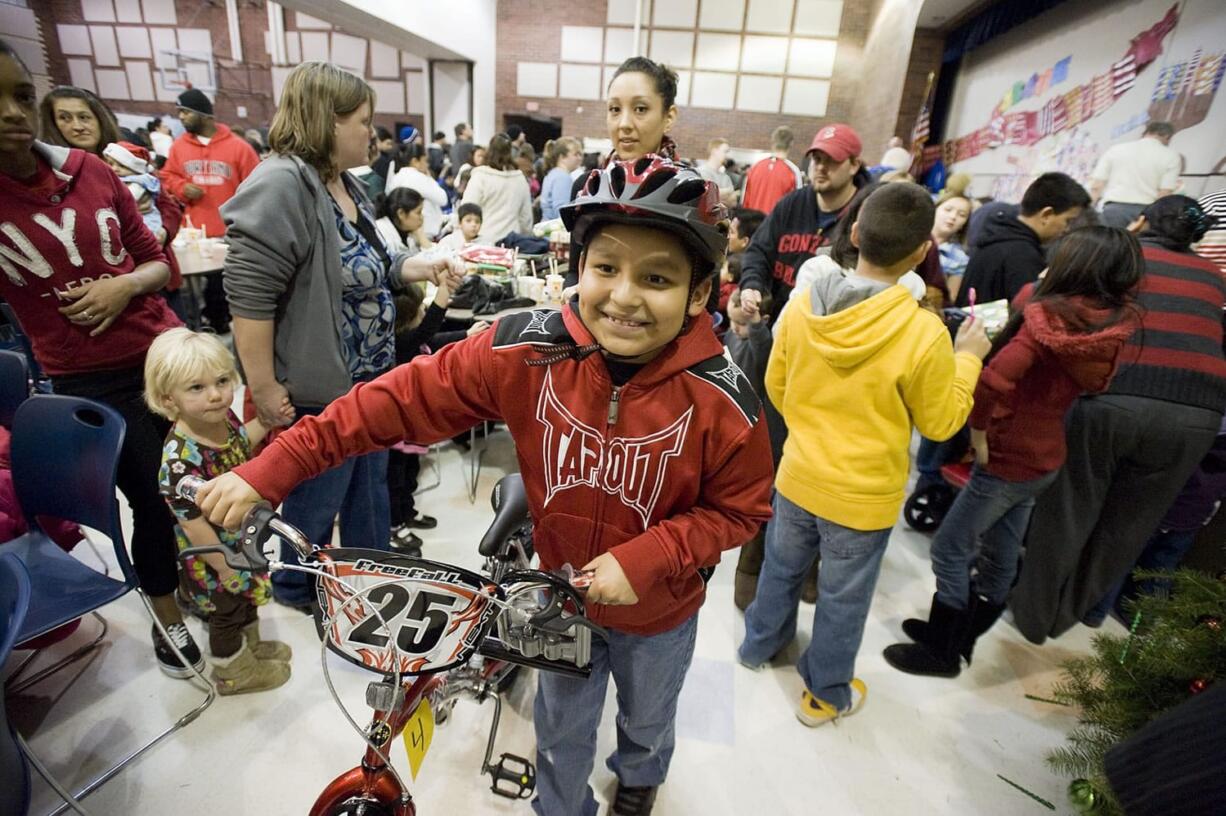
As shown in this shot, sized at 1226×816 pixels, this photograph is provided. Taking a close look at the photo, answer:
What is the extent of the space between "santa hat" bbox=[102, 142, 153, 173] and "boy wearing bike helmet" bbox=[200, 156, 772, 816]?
3.58 meters

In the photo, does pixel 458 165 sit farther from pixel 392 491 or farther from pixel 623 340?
pixel 623 340

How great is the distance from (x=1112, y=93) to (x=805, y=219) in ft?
20.3

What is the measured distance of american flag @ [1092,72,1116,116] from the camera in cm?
623

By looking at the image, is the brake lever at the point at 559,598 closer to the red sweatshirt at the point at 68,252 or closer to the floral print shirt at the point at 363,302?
the floral print shirt at the point at 363,302

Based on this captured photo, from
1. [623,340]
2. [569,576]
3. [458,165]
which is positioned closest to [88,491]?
[569,576]

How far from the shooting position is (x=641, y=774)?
1654mm

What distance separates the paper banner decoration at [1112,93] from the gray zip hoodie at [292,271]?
22.5ft

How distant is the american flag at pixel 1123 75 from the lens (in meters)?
5.88

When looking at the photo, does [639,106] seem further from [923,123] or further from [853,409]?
[923,123]

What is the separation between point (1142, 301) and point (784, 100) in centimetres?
1397

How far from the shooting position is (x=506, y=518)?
1637 millimetres

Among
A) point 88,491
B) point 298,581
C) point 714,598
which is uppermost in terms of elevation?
point 88,491

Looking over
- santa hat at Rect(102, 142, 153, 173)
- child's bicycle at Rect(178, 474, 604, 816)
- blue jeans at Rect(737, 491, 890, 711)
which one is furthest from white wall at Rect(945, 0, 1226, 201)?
santa hat at Rect(102, 142, 153, 173)

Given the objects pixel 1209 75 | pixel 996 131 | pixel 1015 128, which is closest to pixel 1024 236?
pixel 1209 75
